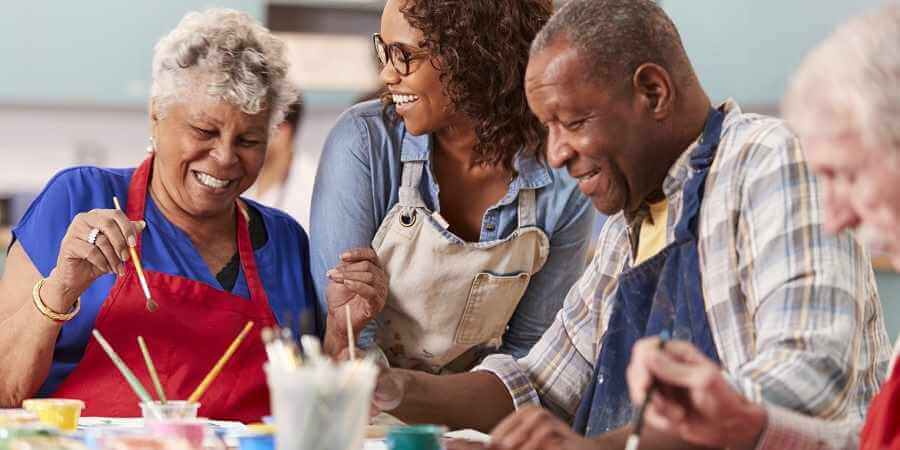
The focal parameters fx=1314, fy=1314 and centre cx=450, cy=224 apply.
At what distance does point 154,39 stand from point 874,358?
373 cm

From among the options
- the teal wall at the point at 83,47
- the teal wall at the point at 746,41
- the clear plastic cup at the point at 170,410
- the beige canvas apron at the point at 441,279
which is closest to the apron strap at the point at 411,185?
the beige canvas apron at the point at 441,279

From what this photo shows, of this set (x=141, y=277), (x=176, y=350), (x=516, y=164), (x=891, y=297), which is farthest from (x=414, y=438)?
(x=891, y=297)

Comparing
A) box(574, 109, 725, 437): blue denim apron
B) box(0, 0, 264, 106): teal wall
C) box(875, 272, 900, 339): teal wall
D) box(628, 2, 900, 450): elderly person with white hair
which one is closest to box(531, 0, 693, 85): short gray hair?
box(574, 109, 725, 437): blue denim apron

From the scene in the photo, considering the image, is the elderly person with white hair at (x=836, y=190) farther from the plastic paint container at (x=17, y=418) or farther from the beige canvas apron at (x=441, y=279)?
the beige canvas apron at (x=441, y=279)

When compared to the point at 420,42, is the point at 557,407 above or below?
below

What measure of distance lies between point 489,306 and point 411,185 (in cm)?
26

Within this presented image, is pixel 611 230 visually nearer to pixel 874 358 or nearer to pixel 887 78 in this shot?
pixel 874 358

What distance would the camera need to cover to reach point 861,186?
1.28m

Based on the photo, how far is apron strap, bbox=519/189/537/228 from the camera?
238 cm

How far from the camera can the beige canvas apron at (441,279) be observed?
7.75 ft

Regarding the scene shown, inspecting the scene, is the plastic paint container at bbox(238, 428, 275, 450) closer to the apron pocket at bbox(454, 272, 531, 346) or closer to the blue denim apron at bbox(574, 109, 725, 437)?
the blue denim apron at bbox(574, 109, 725, 437)

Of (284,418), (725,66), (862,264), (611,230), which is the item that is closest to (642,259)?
(611,230)

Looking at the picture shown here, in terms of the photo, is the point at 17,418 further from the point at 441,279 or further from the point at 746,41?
the point at 746,41

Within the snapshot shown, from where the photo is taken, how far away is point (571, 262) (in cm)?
246
